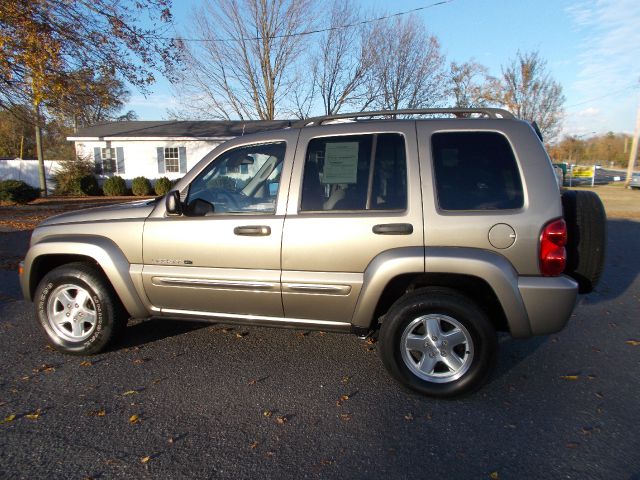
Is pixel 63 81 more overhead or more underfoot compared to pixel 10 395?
more overhead

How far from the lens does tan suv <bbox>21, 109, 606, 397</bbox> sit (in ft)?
9.58

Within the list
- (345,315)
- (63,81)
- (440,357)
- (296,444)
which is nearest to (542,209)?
(440,357)

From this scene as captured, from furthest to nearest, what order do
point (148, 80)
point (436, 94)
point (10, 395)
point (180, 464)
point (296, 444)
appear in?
point (436, 94) → point (148, 80) → point (10, 395) → point (296, 444) → point (180, 464)

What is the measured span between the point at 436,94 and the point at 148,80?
15427 millimetres


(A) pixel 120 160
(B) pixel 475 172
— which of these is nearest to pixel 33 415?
(B) pixel 475 172

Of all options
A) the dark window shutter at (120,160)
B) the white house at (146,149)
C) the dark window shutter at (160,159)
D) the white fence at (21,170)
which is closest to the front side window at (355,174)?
the white house at (146,149)

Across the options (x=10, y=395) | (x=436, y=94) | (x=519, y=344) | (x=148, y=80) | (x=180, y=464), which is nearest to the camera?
(x=180, y=464)

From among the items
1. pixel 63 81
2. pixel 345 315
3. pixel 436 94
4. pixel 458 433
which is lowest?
pixel 458 433

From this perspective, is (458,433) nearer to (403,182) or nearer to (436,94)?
(403,182)

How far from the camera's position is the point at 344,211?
125 inches

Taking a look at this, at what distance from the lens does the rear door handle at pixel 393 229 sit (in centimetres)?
302

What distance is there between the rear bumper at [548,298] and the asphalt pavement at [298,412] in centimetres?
62

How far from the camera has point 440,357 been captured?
3.14 m

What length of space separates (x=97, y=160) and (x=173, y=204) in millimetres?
25263
